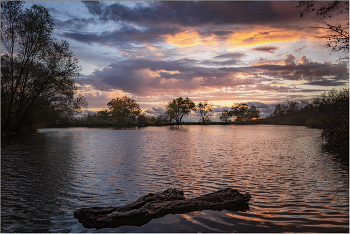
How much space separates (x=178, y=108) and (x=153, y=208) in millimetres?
115656

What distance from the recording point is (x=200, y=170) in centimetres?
1473

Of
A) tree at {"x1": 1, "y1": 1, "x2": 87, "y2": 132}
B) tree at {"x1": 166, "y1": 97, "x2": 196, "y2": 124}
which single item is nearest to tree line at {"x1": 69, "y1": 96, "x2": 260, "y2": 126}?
tree at {"x1": 166, "y1": 97, "x2": 196, "y2": 124}

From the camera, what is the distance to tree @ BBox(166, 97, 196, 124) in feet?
395

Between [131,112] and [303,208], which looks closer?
[303,208]

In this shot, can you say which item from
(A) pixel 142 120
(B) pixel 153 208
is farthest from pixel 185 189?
(A) pixel 142 120

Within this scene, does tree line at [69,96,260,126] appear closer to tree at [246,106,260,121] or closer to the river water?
tree at [246,106,260,121]

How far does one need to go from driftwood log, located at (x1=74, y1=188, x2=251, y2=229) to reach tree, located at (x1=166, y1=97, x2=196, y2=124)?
111219 mm

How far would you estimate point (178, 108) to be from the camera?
12256cm

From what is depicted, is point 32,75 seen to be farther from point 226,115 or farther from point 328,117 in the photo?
point 226,115

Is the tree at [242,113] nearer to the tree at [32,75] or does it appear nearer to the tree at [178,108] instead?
the tree at [178,108]

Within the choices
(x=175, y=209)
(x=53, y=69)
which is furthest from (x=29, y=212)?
(x=53, y=69)

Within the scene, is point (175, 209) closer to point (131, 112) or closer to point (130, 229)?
point (130, 229)

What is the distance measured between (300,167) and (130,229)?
13.6m

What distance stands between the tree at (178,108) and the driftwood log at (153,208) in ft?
365
